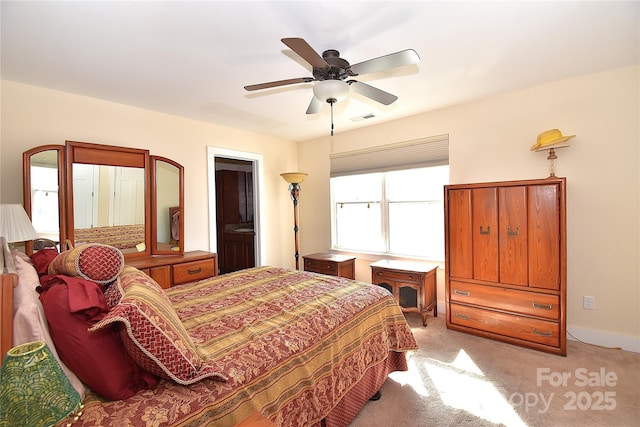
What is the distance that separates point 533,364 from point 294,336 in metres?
2.18

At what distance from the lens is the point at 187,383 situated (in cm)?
106

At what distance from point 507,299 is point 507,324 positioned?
0.24 m

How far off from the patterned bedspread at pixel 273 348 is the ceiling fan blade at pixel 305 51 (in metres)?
1.47

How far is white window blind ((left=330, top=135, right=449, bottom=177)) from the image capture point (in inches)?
141

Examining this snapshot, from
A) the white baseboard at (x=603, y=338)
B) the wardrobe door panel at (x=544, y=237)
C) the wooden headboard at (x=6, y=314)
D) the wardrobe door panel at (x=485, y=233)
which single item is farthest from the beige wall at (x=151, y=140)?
the white baseboard at (x=603, y=338)

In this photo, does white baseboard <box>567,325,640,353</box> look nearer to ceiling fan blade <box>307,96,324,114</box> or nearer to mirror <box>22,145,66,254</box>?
ceiling fan blade <box>307,96,324,114</box>

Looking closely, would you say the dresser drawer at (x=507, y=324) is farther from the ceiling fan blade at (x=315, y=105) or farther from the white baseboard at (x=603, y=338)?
the ceiling fan blade at (x=315, y=105)

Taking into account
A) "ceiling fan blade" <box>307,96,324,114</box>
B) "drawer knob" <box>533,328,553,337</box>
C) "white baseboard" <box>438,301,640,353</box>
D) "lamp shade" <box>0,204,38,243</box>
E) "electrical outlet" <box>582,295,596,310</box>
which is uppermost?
"ceiling fan blade" <box>307,96,324,114</box>

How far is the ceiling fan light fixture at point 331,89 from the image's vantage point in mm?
1873

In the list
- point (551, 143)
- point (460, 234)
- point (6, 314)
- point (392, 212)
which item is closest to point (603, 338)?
point (460, 234)

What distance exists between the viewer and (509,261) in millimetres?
2773

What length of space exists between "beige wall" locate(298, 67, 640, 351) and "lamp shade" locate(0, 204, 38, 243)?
4084 millimetres

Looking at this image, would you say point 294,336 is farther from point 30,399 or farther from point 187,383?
point 30,399

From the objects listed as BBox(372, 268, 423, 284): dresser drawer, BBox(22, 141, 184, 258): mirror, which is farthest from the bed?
BBox(22, 141, 184, 258): mirror
